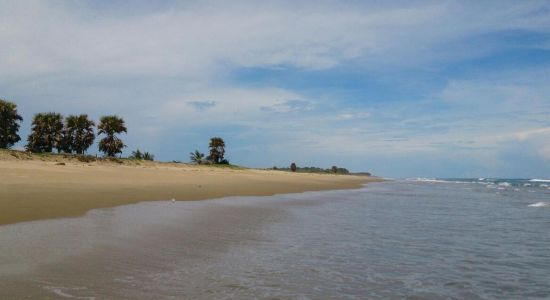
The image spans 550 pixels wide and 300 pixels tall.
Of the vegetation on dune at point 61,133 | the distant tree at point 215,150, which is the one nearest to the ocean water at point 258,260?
the vegetation on dune at point 61,133

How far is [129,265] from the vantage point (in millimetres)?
6547

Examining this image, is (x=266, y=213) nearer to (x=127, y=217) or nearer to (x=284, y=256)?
(x=127, y=217)

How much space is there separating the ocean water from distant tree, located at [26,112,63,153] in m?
41.0

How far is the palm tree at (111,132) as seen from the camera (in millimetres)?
53000

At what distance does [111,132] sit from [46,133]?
7479 mm

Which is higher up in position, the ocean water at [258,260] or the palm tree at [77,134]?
the palm tree at [77,134]

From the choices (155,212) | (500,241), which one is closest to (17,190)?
(155,212)

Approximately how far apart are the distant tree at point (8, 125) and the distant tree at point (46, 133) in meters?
1.79

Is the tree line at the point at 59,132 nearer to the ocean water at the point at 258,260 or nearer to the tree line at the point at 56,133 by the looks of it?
the tree line at the point at 56,133

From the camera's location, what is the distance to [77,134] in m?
50.3

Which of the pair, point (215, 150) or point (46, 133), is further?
point (215, 150)

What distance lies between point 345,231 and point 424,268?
3.89 meters

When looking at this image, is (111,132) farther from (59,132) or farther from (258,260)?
(258,260)

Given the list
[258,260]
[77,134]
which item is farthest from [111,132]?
[258,260]
